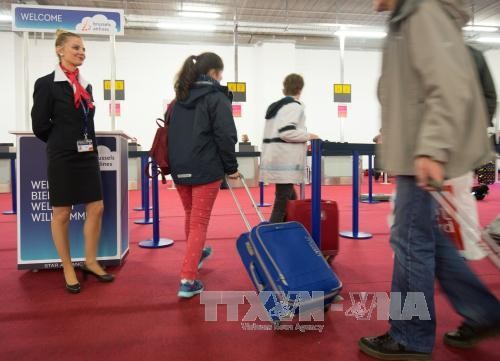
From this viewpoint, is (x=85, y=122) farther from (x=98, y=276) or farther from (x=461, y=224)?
(x=461, y=224)

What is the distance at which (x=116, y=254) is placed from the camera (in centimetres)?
265

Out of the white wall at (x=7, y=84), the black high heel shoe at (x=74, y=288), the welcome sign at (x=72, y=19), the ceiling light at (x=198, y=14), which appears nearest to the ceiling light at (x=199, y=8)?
the ceiling light at (x=198, y=14)

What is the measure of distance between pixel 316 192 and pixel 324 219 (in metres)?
0.40

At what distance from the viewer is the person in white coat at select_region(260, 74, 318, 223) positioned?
2.78 meters

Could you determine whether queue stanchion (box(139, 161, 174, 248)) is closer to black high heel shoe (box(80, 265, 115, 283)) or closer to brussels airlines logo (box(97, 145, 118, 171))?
brussels airlines logo (box(97, 145, 118, 171))

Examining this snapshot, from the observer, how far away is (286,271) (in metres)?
1.68

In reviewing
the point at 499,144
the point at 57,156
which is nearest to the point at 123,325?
the point at 57,156

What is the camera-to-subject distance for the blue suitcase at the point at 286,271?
1.64 m

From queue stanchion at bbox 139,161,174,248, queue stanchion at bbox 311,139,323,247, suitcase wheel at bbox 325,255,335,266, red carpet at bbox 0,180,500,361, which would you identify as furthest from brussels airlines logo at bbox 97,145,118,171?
suitcase wheel at bbox 325,255,335,266

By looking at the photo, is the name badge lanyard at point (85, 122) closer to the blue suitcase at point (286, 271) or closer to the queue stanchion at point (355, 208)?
the blue suitcase at point (286, 271)

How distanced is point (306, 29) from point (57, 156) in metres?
10.1

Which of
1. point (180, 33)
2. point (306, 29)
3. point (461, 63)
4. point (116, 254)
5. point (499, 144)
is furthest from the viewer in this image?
point (180, 33)

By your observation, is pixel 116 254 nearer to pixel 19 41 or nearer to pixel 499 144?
pixel 499 144

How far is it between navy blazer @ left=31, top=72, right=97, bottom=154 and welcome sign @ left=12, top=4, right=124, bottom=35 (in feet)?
5.63
